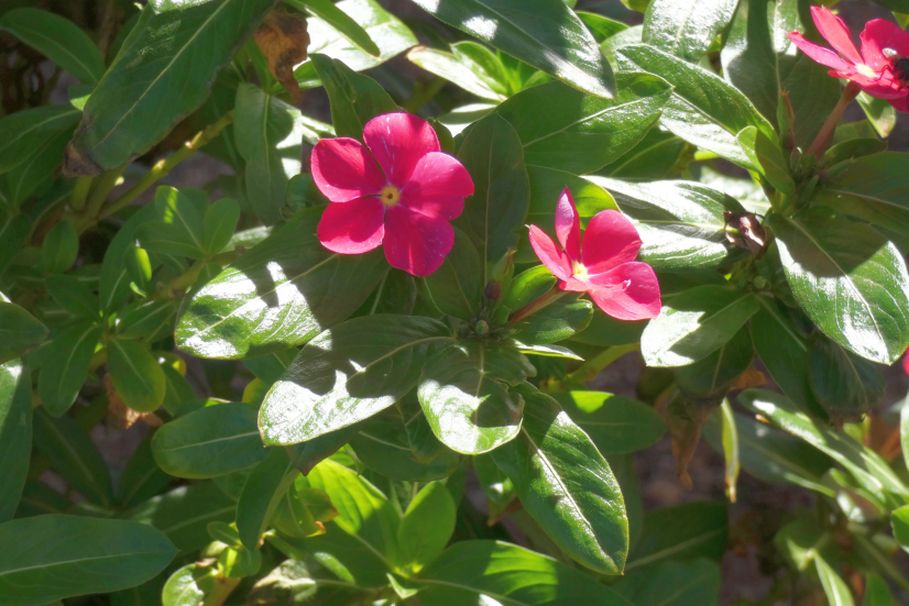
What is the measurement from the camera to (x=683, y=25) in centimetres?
92

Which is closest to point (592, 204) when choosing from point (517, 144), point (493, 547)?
point (517, 144)

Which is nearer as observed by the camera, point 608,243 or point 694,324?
point 608,243

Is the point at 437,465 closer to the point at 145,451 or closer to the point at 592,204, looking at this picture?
the point at 592,204

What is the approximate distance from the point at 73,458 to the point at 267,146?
49 cm

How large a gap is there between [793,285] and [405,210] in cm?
32

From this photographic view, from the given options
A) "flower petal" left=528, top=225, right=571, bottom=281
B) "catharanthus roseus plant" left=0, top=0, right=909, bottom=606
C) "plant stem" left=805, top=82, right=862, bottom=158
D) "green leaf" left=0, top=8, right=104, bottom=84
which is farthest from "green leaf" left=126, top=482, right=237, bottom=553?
"plant stem" left=805, top=82, right=862, bottom=158

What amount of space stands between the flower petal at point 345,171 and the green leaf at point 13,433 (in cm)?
33

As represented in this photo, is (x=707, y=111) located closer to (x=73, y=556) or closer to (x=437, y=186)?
(x=437, y=186)

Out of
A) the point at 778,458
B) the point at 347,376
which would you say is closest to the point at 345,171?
the point at 347,376

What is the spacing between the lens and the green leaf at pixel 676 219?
86 cm

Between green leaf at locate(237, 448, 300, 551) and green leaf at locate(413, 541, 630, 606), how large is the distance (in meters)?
0.20

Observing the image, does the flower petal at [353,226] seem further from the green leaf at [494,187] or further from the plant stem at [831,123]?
the plant stem at [831,123]

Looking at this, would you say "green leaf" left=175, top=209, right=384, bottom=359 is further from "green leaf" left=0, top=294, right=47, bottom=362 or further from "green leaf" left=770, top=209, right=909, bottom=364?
"green leaf" left=770, top=209, right=909, bottom=364

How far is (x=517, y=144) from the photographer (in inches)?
30.7
